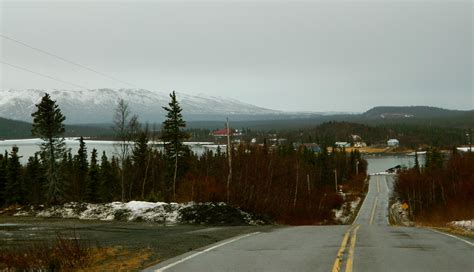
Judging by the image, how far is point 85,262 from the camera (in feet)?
34.6

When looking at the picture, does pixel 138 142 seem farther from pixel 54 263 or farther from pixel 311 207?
pixel 54 263

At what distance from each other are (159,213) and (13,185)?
40.3 metres

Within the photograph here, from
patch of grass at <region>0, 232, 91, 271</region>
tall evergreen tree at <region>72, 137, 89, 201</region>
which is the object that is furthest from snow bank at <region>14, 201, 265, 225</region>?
tall evergreen tree at <region>72, 137, 89, 201</region>

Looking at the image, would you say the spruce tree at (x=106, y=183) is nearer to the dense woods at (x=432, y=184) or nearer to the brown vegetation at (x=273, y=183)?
the brown vegetation at (x=273, y=183)

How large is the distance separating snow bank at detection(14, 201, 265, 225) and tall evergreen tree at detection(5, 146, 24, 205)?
1291 inches

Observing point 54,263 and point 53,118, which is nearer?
point 54,263

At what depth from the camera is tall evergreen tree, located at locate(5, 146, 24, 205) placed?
58.3 meters

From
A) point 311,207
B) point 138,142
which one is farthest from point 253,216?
point 311,207

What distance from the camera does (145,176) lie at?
200ft

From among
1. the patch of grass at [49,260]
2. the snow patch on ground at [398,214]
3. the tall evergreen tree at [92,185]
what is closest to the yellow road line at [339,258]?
the patch of grass at [49,260]

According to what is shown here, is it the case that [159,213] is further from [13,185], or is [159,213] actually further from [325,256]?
[13,185]

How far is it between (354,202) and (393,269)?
9679cm

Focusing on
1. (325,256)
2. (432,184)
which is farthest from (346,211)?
(325,256)

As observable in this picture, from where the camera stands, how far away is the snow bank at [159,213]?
2531 centimetres
